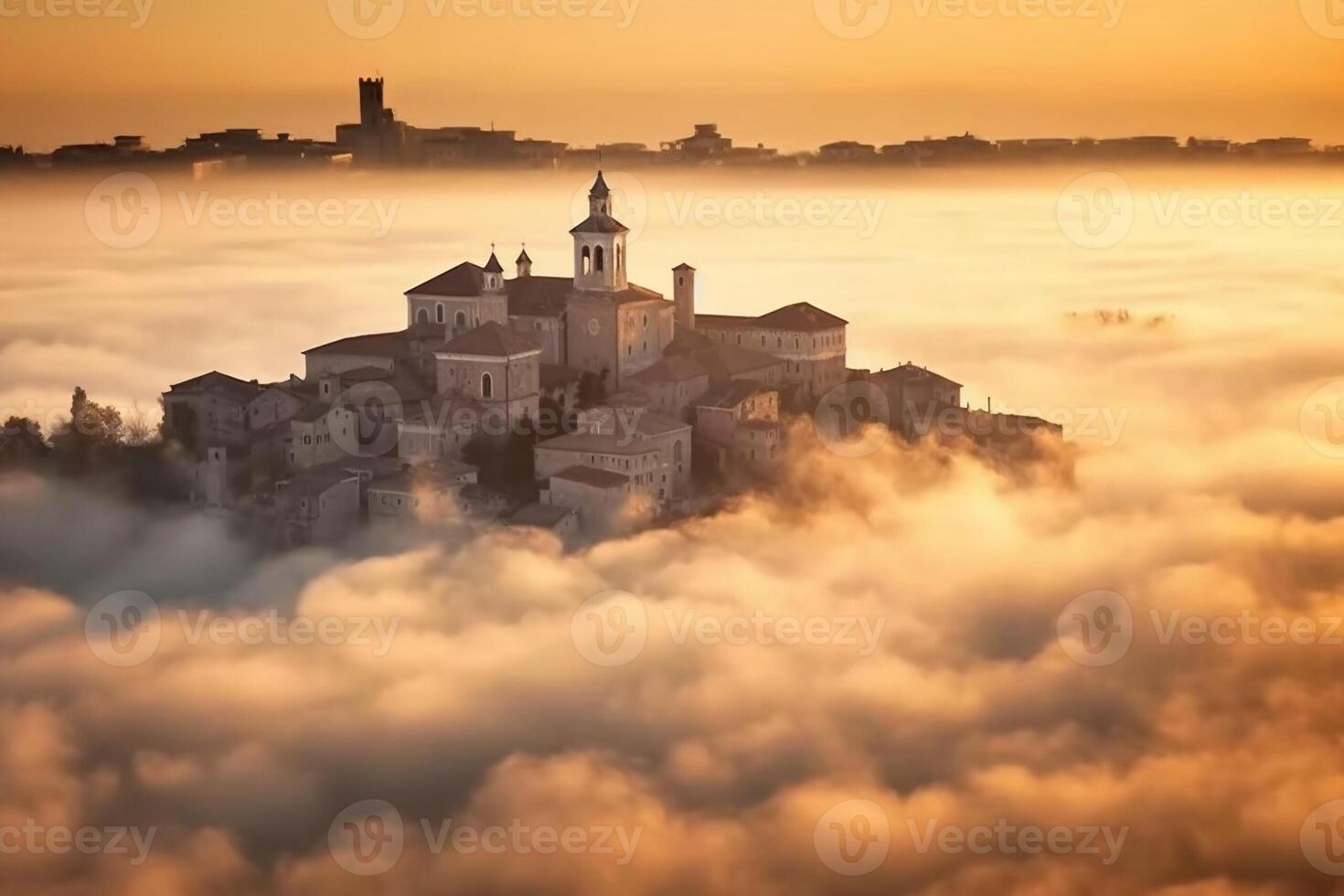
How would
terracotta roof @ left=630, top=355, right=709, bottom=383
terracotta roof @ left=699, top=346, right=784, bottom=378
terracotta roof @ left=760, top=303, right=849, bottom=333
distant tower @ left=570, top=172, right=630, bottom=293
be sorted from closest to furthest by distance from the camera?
terracotta roof @ left=630, top=355, right=709, bottom=383
distant tower @ left=570, top=172, right=630, bottom=293
terracotta roof @ left=699, top=346, right=784, bottom=378
terracotta roof @ left=760, top=303, right=849, bottom=333

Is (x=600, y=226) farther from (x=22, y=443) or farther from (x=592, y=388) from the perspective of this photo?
(x=22, y=443)

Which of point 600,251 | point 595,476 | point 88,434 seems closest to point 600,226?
point 600,251

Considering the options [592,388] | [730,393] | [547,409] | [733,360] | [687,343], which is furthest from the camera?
[687,343]

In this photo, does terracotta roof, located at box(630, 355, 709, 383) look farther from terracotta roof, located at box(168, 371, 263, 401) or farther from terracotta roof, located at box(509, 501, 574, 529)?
terracotta roof, located at box(168, 371, 263, 401)

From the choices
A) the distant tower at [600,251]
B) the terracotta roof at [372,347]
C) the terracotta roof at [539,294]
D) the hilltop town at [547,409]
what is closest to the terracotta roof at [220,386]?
the hilltop town at [547,409]

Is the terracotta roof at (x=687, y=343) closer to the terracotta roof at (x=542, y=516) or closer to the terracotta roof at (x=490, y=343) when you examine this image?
the terracotta roof at (x=490, y=343)

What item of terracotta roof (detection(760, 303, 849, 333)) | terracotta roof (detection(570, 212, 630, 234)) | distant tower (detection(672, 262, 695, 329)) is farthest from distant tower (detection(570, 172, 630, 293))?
terracotta roof (detection(760, 303, 849, 333))

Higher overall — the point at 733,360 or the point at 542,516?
the point at 733,360
